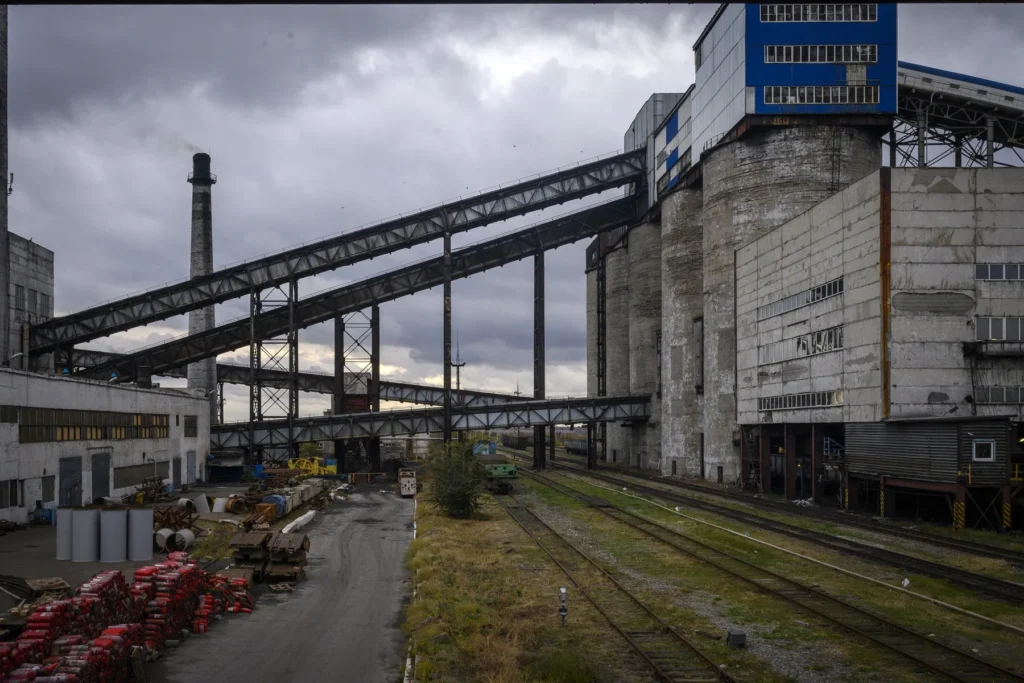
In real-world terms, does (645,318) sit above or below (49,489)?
above

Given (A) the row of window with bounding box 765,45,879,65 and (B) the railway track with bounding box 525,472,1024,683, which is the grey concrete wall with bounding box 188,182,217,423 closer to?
(A) the row of window with bounding box 765,45,879,65

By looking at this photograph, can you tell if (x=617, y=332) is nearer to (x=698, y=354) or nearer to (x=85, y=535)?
(x=698, y=354)

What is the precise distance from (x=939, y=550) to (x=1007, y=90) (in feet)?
146

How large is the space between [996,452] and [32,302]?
6031 centimetres

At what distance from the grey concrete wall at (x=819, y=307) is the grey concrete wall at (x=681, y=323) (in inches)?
378

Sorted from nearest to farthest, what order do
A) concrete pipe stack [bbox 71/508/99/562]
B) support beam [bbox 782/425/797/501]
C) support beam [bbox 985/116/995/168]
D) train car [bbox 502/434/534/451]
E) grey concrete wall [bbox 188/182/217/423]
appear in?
concrete pipe stack [bbox 71/508/99/562], support beam [bbox 782/425/797/501], support beam [bbox 985/116/995/168], grey concrete wall [bbox 188/182/217/423], train car [bbox 502/434/534/451]

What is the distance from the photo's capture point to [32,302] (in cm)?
5988

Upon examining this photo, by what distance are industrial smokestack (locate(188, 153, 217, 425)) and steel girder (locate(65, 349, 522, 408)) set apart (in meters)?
2.77

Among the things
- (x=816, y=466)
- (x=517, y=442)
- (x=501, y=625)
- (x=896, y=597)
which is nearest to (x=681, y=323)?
(x=816, y=466)

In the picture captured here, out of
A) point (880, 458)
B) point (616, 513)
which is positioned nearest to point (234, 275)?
point (616, 513)

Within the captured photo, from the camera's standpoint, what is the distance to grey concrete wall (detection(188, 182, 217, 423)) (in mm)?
65062

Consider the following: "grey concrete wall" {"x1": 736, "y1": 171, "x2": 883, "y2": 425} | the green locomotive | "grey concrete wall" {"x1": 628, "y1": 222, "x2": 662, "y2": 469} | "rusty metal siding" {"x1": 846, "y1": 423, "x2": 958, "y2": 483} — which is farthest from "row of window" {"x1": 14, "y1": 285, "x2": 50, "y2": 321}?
"rusty metal siding" {"x1": 846, "y1": 423, "x2": 958, "y2": 483}

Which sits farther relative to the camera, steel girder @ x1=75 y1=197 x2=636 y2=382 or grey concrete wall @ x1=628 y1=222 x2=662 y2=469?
grey concrete wall @ x1=628 y1=222 x2=662 y2=469

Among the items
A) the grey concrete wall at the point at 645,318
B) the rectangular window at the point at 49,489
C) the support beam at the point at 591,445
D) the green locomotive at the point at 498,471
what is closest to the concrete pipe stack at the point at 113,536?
the rectangular window at the point at 49,489
